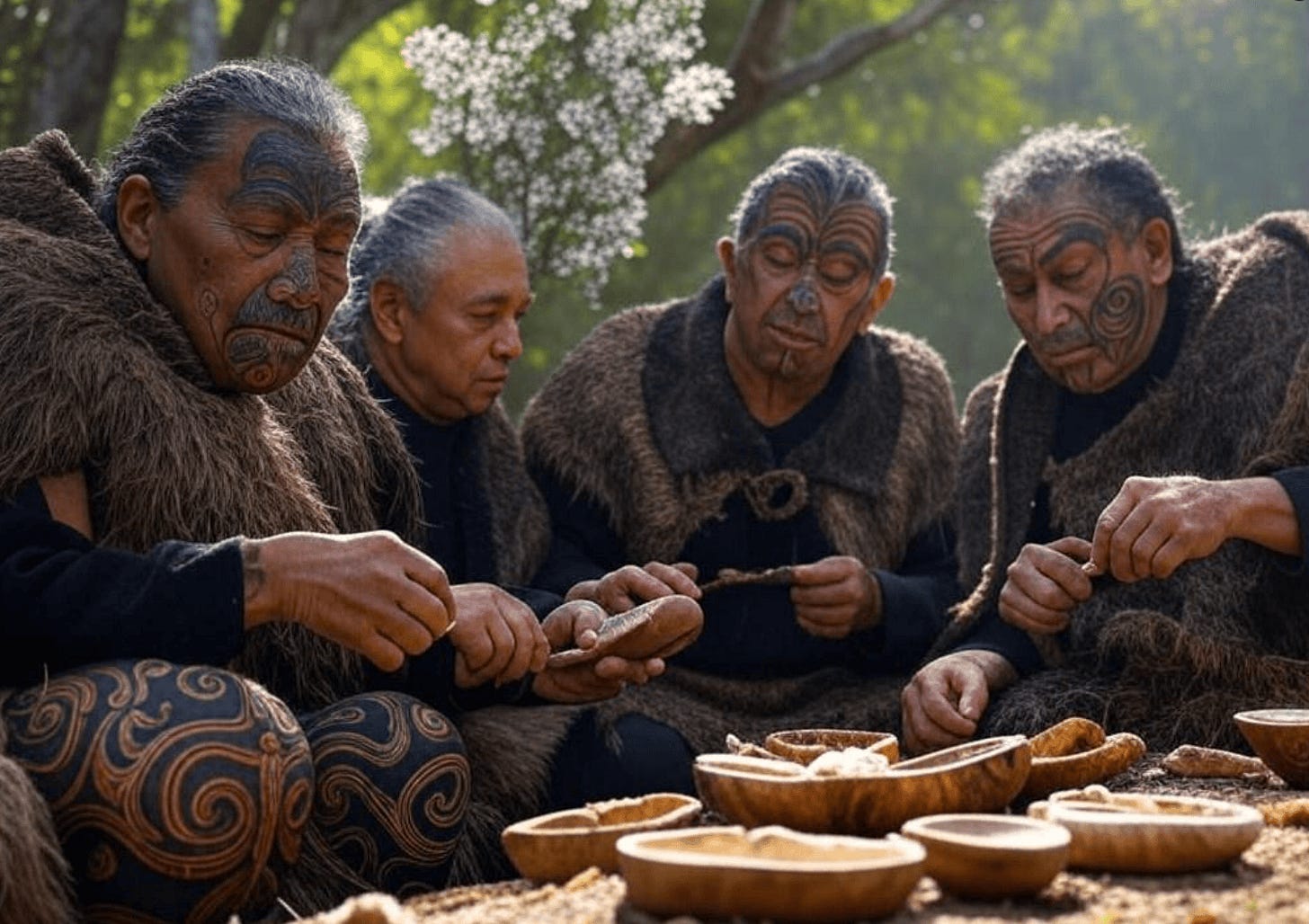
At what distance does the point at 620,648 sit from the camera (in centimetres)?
395

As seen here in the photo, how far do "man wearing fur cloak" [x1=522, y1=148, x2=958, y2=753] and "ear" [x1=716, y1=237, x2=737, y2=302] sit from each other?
0.04 feet

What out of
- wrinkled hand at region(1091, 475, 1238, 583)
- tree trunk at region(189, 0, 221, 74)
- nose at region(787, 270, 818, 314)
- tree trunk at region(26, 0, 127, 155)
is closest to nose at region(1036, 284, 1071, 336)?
nose at region(787, 270, 818, 314)

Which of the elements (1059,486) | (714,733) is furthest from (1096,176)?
(714,733)

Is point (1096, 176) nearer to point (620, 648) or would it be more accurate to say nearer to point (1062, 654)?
point (1062, 654)

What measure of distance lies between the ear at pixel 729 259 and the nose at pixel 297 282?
6.04ft

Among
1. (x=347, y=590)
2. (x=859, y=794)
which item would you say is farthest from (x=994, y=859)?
(x=347, y=590)

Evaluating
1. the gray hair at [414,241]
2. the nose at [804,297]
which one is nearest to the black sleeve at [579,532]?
the gray hair at [414,241]

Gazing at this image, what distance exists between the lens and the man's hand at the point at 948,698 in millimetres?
4371

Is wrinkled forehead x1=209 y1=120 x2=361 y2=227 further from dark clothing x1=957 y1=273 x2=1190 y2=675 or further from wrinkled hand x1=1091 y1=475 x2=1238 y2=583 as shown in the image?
dark clothing x1=957 y1=273 x2=1190 y2=675

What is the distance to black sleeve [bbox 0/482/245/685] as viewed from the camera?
309 centimetres

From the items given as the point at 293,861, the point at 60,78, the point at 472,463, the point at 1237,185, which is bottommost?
the point at 293,861

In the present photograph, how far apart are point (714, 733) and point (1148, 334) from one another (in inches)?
59.0

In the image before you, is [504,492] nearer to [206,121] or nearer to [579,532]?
[579,532]

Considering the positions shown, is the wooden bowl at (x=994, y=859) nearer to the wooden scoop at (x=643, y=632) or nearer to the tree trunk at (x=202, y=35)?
the wooden scoop at (x=643, y=632)
